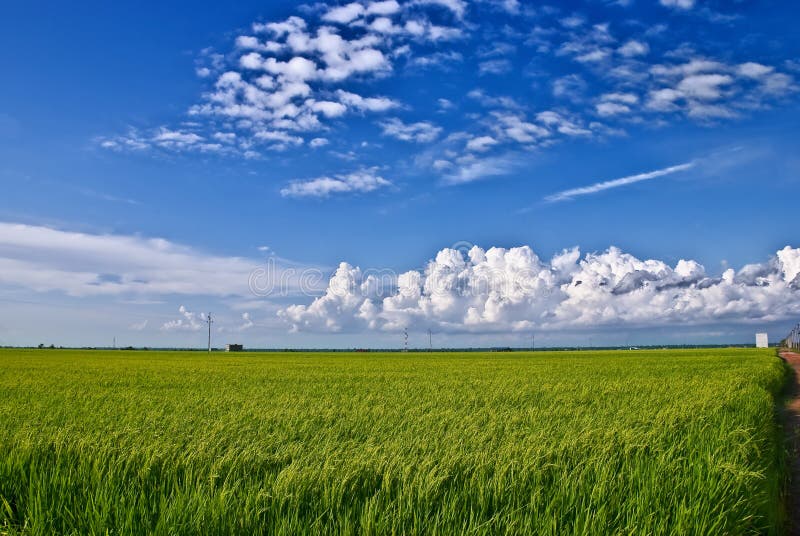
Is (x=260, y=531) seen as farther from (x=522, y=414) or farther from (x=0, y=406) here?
(x=0, y=406)

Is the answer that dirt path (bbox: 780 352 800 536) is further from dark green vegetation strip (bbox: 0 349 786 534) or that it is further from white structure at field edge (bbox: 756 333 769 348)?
white structure at field edge (bbox: 756 333 769 348)

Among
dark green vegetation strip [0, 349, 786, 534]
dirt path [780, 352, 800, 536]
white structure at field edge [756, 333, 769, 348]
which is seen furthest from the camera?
white structure at field edge [756, 333, 769, 348]

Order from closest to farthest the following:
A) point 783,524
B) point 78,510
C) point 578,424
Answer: point 78,510
point 783,524
point 578,424

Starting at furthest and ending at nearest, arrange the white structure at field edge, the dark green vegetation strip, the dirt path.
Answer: the white structure at field edge < the dirt path < the dark green vegetation strip

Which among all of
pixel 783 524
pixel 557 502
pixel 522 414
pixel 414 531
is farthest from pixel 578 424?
pixel 414 531

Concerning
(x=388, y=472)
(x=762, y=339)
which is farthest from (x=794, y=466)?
(x=762, y=339)

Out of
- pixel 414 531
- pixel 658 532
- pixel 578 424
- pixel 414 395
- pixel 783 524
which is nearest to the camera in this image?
pixel 414 531

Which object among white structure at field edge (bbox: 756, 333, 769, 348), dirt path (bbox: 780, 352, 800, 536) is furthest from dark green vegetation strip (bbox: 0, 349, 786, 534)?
white structure at field edge (bbox: 756, 333, 769, 348)

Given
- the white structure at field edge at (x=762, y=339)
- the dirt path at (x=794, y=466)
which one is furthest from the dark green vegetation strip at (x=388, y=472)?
the white structure at field edge at (x=762, y=339)

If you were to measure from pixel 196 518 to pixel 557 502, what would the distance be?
8.97 ft

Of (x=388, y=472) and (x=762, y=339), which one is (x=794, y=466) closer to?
(x=388, y=472)

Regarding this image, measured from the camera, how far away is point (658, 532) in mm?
4191

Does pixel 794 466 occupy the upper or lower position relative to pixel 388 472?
lower

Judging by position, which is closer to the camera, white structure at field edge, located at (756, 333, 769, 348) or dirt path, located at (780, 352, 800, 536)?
dirt path, located at (780, 352, 800, 536)
